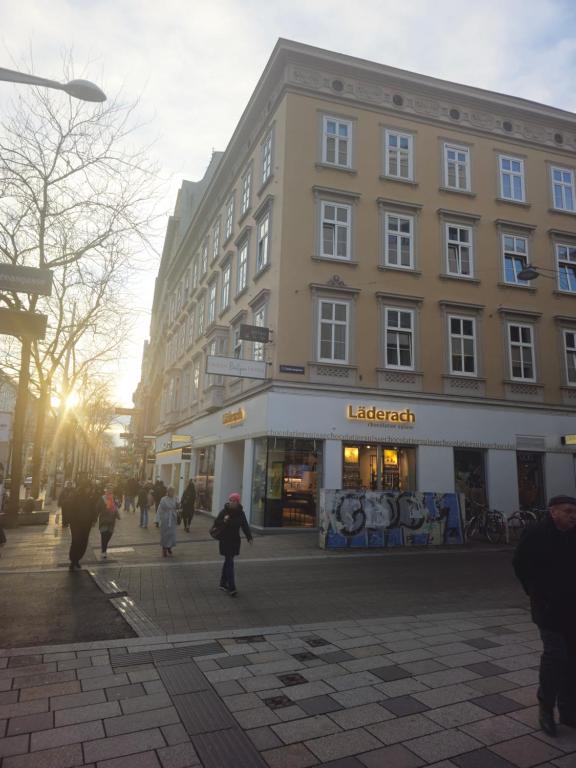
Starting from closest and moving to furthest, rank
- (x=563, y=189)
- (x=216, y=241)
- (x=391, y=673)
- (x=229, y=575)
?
1. (x=391, y=673)
2. (x=229, y=575)
3. (x=563, y=189)
4. (x=216, y=241)

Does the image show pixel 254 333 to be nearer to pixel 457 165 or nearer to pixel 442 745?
pixel 457 165

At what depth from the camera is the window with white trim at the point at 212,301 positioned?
29.2 metres

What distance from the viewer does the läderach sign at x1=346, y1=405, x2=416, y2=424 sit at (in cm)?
1878

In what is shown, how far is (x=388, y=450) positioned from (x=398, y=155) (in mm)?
12277

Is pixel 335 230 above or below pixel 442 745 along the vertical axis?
above

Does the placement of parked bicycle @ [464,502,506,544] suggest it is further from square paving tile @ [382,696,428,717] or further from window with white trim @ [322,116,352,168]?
window with white trim @ [322,116,352,168]

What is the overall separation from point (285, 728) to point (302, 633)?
261cm

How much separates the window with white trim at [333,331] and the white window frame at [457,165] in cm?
784

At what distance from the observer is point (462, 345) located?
68.6 ft

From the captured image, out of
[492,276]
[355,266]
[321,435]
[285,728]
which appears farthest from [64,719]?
[492,276]

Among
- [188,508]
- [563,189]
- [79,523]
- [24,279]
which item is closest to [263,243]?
[188,508]

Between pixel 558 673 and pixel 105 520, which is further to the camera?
pixel 105 520

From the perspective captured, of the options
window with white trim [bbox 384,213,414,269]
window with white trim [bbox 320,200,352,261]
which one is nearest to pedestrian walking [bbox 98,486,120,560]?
window with white trim [bbox 320,200,352,261]

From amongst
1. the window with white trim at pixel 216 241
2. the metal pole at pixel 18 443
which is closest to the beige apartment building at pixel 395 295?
the window with white trim at pixel 216 241
